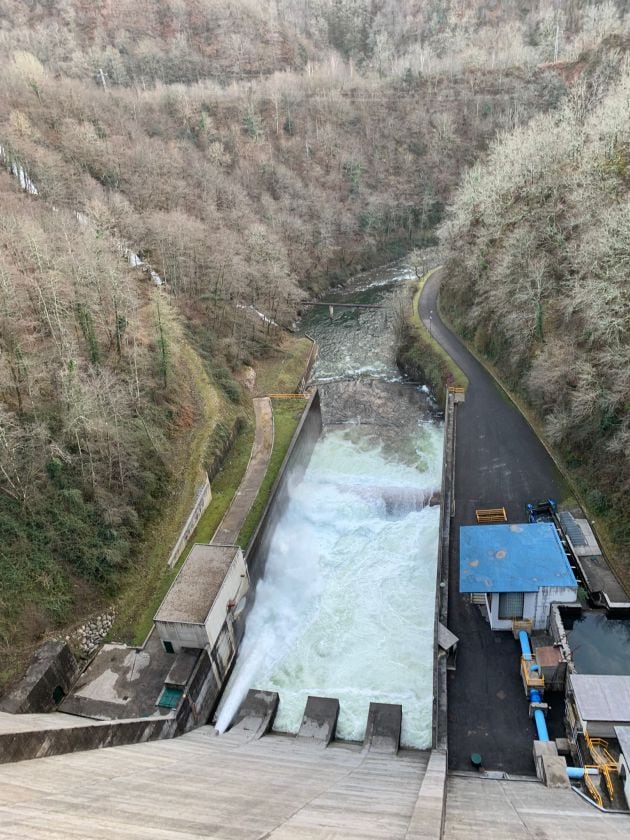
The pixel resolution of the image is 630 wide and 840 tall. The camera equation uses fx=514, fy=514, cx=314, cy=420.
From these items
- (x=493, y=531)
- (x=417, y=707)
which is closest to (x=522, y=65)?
(x=493, y=531)

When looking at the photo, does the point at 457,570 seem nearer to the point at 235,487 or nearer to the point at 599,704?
the point at 599,704

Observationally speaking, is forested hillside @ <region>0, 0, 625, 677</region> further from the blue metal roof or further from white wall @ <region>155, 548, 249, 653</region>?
the blue metal roof

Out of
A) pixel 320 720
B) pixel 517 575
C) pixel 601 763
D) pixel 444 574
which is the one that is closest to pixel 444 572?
pixel 444 574

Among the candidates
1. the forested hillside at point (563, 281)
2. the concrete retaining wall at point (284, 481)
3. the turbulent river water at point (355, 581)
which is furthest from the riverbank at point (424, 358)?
the concrete retaining wall at point (284, 481)

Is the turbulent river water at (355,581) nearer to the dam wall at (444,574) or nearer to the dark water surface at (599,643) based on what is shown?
the dam wall at (444,574)

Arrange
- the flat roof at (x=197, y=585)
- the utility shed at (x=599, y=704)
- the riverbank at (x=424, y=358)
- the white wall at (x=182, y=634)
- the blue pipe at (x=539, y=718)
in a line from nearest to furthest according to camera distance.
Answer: the utility shed at (x=599, y=704)
the blue pipe at (x=539, y=718)
the white wall at (x=182, y=634)
the flat roof at (x=197, y=585)
the riverbank at (x=424, y=358)

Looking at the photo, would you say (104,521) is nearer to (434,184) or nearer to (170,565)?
(170,565)

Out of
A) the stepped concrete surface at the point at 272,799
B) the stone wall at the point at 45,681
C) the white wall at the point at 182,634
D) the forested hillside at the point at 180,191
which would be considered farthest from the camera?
the forested hillside at the point at 180,191
